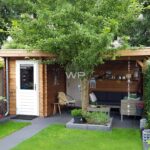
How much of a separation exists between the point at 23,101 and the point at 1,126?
1.99m

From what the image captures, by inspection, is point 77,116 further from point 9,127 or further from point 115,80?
point 115,80

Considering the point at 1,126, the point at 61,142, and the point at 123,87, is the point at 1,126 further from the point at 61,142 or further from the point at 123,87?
the point at 123,87

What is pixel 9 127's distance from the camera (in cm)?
1084

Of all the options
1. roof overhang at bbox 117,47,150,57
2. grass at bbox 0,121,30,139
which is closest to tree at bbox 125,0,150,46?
roof overhang at bbox 117,47,150,57

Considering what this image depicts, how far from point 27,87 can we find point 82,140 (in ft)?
14.4

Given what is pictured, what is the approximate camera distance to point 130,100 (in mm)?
11695

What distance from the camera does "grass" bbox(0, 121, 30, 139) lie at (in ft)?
33.0

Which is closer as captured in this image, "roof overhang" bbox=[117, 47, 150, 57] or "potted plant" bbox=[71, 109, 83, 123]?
"roof overhang" bbox=[117, 47, 150, 57]

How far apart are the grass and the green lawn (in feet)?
3.24

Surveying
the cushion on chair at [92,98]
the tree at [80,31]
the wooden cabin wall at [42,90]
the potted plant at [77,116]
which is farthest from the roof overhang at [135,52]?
the wooden cabin wall at [42,90]

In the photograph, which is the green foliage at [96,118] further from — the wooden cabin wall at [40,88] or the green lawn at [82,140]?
the wooden cabin wall at [40,88]

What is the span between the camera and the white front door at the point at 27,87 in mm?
12570

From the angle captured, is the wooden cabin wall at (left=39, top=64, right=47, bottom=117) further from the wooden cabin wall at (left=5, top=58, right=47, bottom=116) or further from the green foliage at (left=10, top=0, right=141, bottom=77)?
the green foliage at (left=10, top=0, right=141, bottom=77)

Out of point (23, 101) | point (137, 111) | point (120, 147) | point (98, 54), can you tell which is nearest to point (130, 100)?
point (137, 111)
